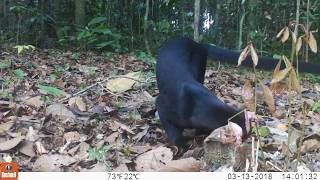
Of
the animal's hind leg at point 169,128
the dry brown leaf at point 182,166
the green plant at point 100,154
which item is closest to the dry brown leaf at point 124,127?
the animal's hind leg at point 169,128

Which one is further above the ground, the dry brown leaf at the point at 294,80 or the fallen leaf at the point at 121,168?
the dry brown leaf at the point at 294,80

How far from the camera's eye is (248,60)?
3031 mm

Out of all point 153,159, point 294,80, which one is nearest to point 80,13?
point 153,159

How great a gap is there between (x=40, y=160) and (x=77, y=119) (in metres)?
0.77

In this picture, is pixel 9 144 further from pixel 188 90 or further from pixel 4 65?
pixel 4 65

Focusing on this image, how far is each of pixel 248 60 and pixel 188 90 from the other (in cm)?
46

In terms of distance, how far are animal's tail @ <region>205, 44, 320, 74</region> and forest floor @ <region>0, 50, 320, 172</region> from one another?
34 cm

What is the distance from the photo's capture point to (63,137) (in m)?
2.83

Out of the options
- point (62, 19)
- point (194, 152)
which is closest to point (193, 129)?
point (194, 152)

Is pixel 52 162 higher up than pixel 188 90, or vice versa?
pixel 188 90

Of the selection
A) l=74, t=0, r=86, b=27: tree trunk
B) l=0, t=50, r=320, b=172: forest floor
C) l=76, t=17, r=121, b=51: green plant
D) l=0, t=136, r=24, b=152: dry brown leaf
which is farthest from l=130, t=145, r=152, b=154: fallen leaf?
l=74, t=0, r=86, b=27: tree trunk

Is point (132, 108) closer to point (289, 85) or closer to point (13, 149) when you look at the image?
point (13, 149)

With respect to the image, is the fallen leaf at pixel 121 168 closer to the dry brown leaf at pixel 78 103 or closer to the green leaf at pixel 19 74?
the dry brown leaf at pixel 78 103

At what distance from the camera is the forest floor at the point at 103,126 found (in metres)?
2.45
